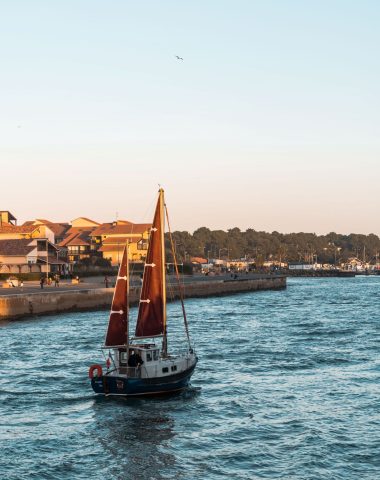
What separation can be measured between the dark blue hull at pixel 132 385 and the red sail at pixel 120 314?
194cm

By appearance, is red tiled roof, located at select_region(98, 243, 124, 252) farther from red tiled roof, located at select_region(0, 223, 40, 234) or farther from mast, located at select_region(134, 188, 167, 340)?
mast, located at select_region(134, 188, 167, 340)

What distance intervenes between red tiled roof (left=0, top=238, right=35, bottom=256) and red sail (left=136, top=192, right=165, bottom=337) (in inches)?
3877

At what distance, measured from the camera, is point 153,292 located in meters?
42.8

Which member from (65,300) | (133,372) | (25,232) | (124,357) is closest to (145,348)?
(124,357)

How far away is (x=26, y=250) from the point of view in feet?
454

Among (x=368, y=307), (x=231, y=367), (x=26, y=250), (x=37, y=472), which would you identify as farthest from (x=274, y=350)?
(x=26, y=250)

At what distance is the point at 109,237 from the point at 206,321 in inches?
4454

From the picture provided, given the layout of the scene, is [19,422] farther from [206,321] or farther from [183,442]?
[206,321]

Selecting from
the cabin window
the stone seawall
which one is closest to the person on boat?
the cabin window

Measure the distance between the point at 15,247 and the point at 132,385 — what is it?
104 metres

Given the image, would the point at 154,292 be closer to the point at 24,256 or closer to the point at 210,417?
the point at 210,417

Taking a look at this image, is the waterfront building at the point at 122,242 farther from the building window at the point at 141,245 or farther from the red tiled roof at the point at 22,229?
the red tiled roof at the point at 22,229

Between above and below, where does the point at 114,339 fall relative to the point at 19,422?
above

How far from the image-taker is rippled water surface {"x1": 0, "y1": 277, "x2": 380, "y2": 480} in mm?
29938
